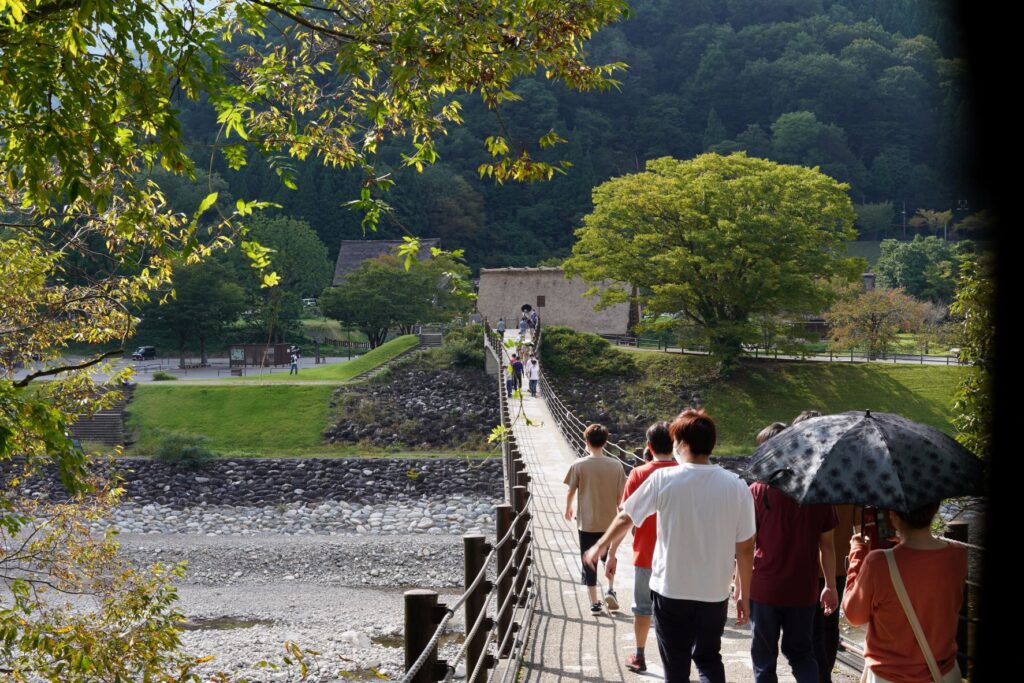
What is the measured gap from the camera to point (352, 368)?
110ft

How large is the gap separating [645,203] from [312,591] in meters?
18.5

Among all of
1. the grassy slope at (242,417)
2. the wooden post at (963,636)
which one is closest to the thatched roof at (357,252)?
the grassy slope at (242,417)

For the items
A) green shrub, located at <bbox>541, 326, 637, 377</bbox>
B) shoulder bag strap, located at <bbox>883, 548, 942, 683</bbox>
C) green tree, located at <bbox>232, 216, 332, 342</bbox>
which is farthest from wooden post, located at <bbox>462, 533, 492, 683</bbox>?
green tree, located at <bbox>232, 216, 332, 342</bbox>

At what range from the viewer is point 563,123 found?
68562mm

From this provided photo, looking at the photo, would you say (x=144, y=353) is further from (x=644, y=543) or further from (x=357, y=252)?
(x=644, y=543)

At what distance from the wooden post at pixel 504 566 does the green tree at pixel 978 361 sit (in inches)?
206

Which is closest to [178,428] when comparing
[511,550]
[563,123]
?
[511,550]

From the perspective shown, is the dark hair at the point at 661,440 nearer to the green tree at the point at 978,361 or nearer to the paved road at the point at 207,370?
the green tree at the point at 978,361

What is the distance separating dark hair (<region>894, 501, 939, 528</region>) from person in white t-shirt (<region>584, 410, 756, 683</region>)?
708 millimetres

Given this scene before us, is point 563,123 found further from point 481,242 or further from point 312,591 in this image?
point 312,591

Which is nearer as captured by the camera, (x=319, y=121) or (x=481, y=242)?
(x=319, y=121)

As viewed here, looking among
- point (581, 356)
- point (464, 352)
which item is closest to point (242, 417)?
point (464, 352)

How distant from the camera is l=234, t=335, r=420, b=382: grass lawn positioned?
3247cm

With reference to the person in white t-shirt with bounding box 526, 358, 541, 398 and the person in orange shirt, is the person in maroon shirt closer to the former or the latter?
the person in orange shirt
